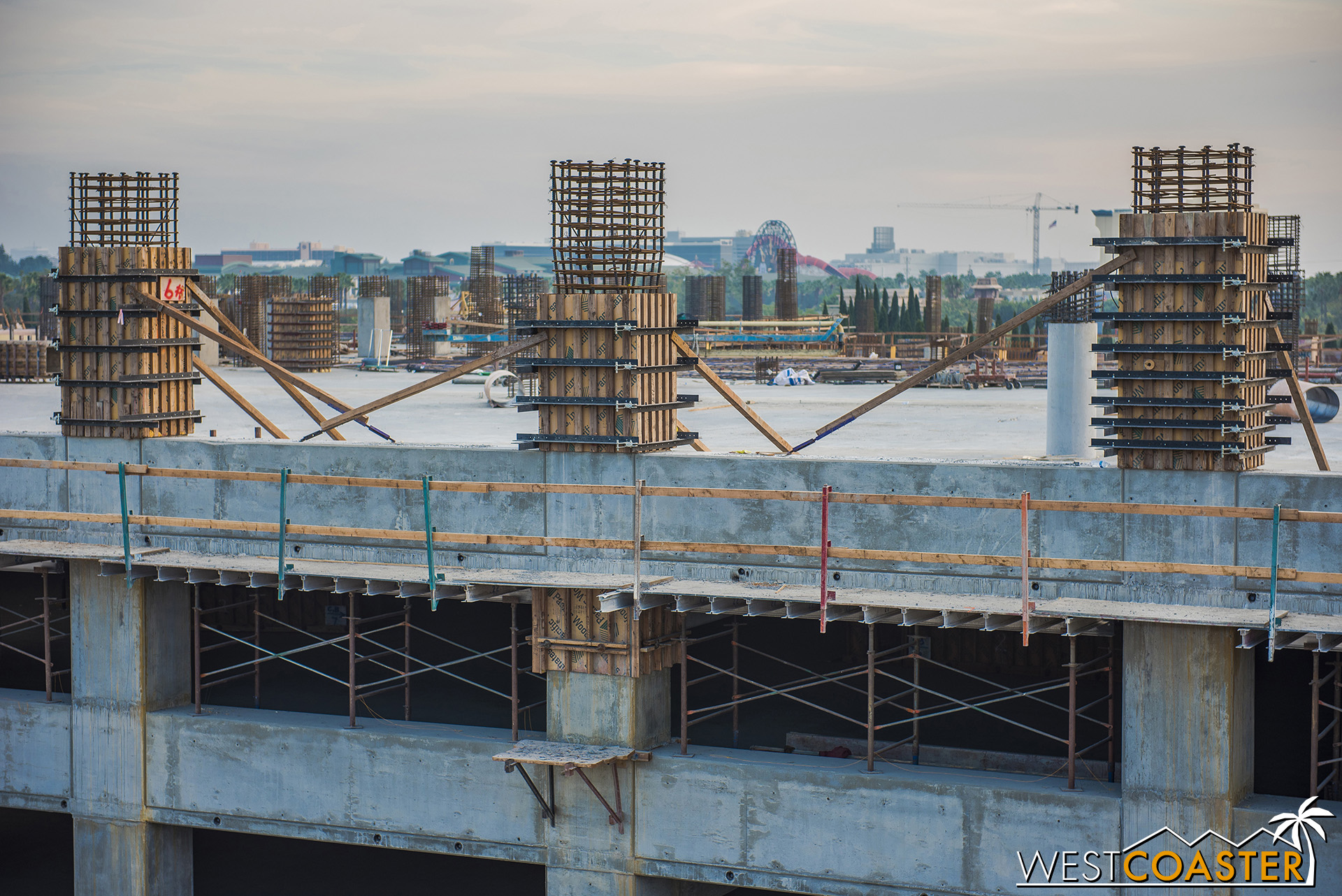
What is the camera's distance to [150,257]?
18.9 meters

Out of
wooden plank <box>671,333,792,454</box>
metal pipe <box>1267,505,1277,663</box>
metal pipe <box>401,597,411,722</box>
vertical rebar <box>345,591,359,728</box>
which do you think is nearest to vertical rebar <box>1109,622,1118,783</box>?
metal pipe <box>1267,505,1277,663</box>

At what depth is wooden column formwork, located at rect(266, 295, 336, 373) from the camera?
51.3m

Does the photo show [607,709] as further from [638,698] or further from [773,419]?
[773,419]

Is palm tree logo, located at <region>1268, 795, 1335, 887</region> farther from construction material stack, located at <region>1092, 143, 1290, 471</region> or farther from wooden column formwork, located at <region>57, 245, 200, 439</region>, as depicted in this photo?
wooden column formwork, located at <region>57, 245, 200, 439</region>

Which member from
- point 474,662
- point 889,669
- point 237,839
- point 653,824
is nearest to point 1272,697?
point 889,669

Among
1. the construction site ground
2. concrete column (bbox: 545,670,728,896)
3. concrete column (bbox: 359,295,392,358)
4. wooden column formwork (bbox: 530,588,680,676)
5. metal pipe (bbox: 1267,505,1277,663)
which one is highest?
concrete column (bbox: 359,295,392,358)

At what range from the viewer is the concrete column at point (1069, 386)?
22188 millimetres

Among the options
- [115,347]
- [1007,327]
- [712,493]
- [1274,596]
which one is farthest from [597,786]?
[115,347]

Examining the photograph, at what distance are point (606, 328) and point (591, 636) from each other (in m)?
3.46

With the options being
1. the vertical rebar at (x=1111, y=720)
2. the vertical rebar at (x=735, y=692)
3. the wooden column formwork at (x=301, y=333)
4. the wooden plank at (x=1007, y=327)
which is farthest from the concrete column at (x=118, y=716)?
the wooden column formwork at (x=301, y=333)

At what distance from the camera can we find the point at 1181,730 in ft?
46.1

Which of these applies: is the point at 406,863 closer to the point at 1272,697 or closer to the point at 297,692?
the point at 297,692

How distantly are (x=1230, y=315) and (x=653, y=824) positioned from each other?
319 inches

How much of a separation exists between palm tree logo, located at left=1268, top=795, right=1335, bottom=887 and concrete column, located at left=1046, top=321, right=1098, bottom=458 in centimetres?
906
